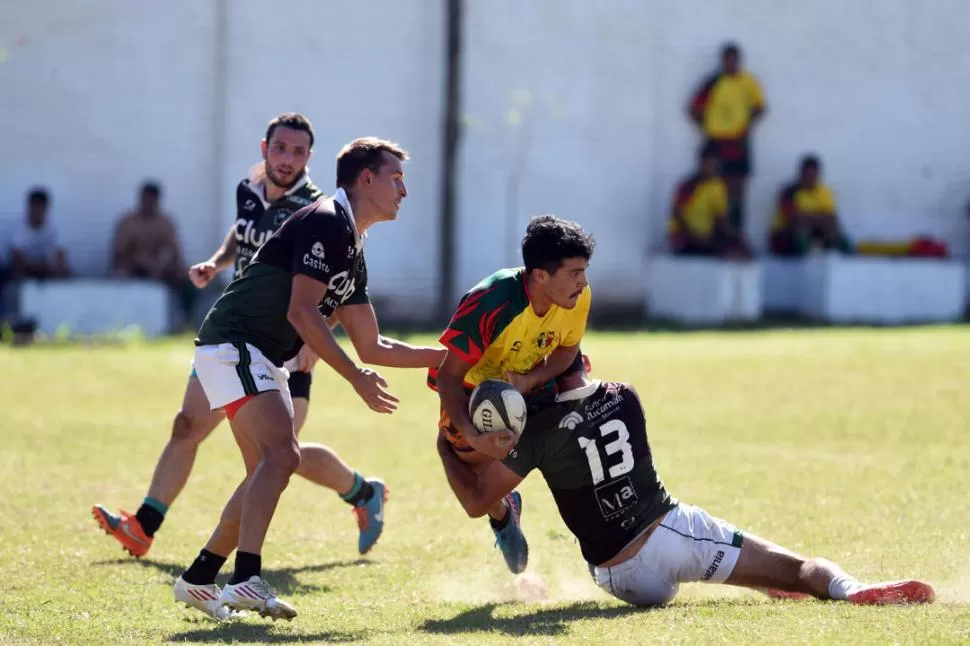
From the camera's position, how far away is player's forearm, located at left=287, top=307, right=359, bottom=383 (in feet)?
20.4

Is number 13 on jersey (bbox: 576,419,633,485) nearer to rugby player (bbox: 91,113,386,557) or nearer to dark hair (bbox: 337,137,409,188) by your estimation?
dark hair (bbox: 337,137,409,188)

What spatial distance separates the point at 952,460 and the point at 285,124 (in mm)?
5032

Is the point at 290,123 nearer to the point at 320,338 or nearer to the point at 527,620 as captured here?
the point at 320,338

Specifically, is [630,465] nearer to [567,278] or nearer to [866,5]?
[567,278]

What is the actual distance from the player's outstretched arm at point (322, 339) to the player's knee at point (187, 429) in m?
1.70

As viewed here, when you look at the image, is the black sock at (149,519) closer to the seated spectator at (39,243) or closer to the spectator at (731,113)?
the seated spectator at (39,243)

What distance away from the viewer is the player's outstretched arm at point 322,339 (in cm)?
621

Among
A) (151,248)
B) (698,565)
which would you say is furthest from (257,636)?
(151,248)

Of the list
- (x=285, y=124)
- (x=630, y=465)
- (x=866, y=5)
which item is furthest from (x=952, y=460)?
(x=866, y=5)

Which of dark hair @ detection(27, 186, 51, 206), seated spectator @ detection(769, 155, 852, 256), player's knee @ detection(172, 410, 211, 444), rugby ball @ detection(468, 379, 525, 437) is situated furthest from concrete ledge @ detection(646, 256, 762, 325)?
rugby ball @ detection(468, 379, 525, 437)

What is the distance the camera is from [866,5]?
72.3 feet

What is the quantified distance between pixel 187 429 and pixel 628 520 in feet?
8.36

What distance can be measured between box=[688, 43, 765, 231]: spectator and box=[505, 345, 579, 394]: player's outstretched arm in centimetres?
1465

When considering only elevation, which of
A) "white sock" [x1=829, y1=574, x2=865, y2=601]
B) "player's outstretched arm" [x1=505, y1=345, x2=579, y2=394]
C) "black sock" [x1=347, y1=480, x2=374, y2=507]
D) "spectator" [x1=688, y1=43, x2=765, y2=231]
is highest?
"spectator" [x1=688, y1=43, x2=765, y2=231]
